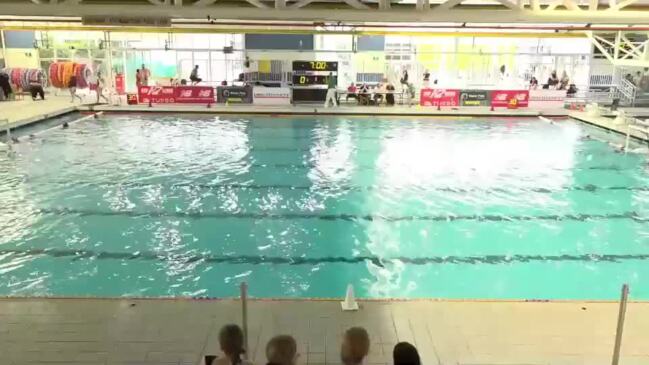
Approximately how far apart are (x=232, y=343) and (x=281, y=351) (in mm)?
276

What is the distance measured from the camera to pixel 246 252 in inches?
278

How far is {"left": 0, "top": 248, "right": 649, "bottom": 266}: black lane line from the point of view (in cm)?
682

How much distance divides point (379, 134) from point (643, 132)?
23.0 feet

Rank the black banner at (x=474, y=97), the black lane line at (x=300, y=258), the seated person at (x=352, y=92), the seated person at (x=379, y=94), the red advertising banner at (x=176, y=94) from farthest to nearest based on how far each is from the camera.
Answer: the seated person at (x=352, y=92) < the seated person at (x=379, y=94) < the black banner at (x=474, y=97) < the red advertising banner at (x=176, y=94) < the black lane line at (x=300, y=258)

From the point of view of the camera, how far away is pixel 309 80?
21016 millimetres

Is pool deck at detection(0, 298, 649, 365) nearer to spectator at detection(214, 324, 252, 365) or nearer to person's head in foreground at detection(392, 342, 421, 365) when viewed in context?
spectator at detection(214, 324, 252, 365)

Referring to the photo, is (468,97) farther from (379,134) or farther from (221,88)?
(221,88)

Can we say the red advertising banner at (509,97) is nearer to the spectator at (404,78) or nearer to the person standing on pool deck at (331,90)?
the spectator at (404,78)

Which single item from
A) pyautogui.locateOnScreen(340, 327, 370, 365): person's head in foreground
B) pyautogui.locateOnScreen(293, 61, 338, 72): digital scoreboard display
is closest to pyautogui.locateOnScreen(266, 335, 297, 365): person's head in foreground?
pyautogui.locateOnScreen(340, 327, 370, 365): person's head in foreground

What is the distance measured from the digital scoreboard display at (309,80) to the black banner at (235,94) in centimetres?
182

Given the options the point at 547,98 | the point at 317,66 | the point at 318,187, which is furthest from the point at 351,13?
the point at 547,98

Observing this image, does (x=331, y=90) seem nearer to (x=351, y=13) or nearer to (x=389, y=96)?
(x=389, y=96)

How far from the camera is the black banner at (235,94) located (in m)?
20.9

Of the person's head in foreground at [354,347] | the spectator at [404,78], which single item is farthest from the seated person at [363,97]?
the person's head in foreground at [354,347]
